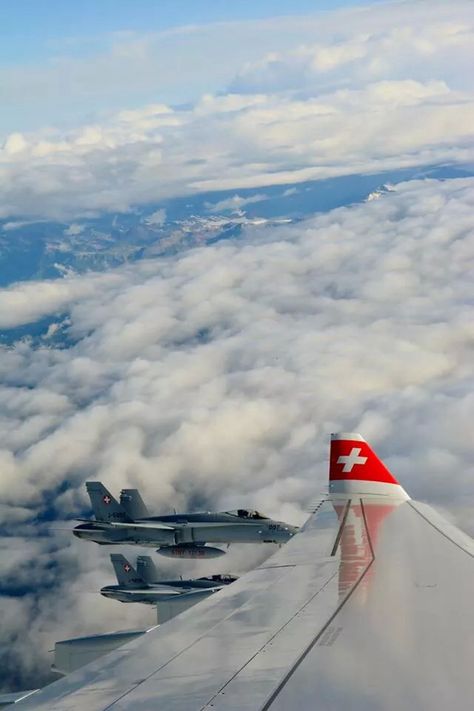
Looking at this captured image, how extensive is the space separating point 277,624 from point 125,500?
7429 centimetres

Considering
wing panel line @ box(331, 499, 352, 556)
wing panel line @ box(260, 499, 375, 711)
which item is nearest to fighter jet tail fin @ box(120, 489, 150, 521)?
wing panel line @ box(331, 499, 352, 556)

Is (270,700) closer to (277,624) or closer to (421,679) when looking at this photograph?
(421,679)

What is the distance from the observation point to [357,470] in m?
22.7

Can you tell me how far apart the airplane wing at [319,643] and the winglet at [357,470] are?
4.10 metres

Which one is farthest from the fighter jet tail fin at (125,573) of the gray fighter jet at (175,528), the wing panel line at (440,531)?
the wing panel line at (440,531)

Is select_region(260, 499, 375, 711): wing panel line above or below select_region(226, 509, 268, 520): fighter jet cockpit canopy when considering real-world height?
above

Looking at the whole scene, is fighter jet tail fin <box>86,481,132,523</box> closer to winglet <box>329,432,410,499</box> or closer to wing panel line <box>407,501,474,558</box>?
winglet <box>329,432,410,499</box>

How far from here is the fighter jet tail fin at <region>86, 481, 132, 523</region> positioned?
85688 mm

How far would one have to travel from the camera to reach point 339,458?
2277cm

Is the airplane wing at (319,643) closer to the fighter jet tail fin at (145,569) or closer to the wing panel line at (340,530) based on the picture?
the wing panel line at (340,530)

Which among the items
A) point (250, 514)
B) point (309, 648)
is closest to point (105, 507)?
point (250, 514)

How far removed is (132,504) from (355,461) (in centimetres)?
6526

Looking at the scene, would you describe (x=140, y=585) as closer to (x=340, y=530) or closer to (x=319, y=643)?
(x=340, y=530)

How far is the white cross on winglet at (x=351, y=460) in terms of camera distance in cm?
2266
